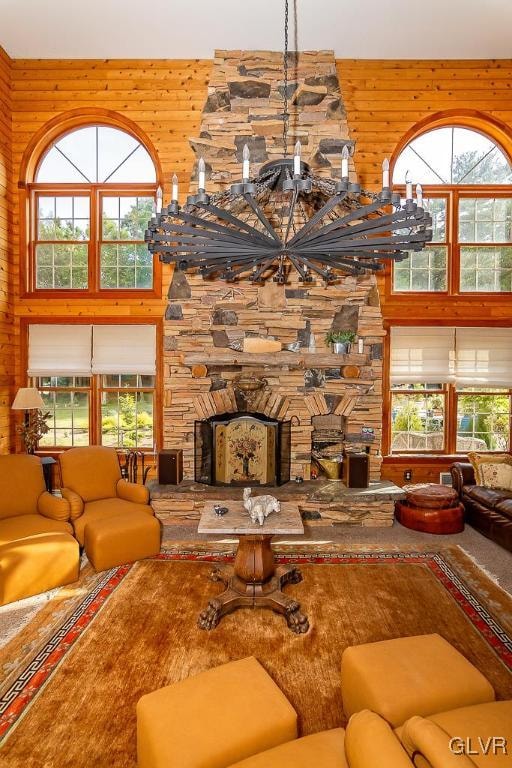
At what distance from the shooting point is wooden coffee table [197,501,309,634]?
3.22 m

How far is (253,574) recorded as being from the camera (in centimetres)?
347

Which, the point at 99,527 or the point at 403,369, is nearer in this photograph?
the point at 99,527

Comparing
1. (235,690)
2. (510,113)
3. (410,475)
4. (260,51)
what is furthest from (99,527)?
(510,113)

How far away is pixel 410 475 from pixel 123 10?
641cm

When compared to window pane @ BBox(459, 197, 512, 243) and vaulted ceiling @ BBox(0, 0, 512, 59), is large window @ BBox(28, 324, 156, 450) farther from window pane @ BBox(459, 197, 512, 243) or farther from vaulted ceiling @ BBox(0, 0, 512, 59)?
window pane @ BBox(459, 197, 512, 243)

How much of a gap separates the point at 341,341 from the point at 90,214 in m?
3.74

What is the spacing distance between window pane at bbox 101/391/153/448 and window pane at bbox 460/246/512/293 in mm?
4499

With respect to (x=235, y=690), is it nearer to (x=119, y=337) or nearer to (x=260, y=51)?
(x=119, y=337)

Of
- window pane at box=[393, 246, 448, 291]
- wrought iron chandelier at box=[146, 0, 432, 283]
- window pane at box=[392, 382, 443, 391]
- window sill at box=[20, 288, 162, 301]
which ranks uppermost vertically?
A: window pane at box=[393, 246, 448, 291]

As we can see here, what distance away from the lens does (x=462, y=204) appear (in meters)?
6.27

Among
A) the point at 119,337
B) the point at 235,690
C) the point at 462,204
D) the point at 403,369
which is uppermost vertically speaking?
the point at 462,204

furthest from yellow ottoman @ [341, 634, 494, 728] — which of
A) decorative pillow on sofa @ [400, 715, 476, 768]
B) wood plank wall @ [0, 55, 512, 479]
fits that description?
wood plank wall @ [0, 55, 512, 479]

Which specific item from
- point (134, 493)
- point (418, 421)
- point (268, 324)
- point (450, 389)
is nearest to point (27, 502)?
point (134, 493)

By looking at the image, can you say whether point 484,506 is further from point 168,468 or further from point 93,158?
point 93,158
